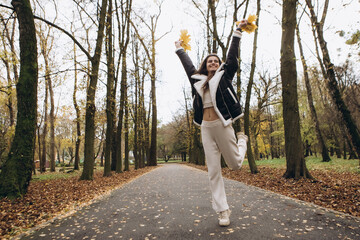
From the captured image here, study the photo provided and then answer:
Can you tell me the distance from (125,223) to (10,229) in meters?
1.97

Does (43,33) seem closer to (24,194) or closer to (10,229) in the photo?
(24,194)

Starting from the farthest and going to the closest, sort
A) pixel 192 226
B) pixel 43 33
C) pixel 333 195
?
1. pixel 43 33
2. pixel 333 195
3. pixel 192 226

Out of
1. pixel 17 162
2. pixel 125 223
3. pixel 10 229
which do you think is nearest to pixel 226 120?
pixel 125 223

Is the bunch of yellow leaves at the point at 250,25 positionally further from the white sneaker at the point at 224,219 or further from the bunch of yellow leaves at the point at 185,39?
the white sneaker at the point at 224,219

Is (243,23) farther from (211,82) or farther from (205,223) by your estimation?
(205,223)

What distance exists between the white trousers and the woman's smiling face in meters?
0.86

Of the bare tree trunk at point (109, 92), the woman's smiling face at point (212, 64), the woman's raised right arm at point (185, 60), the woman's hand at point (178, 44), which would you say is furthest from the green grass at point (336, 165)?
the bare tree trunk at point (109, 92)

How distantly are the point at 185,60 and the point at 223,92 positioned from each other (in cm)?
97

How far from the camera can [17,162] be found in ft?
20.2

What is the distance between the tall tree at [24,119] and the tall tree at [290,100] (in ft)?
28.3

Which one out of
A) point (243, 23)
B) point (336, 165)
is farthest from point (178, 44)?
point (336, 165)

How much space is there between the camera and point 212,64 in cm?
348

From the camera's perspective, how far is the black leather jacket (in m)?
3.19

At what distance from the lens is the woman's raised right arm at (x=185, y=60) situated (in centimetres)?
365
